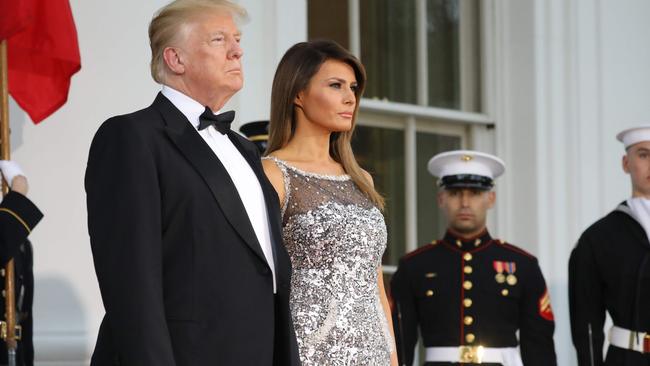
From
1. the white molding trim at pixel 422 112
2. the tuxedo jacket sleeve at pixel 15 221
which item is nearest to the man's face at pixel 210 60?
the tuxedo jacket sleeve at pixel 15 221

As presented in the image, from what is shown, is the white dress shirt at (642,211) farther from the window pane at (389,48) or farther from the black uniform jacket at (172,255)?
the black uniform jacket at (172,255)

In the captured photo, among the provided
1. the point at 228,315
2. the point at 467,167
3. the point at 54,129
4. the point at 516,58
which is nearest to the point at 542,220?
the point at 516,58

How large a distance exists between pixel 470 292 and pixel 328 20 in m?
1.81

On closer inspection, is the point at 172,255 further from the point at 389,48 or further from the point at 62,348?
the point at 389,48

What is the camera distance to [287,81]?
4.01m

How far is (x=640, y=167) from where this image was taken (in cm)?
557

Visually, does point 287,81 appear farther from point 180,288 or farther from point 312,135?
point 180,288

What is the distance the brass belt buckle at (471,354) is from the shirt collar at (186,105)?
2.87m

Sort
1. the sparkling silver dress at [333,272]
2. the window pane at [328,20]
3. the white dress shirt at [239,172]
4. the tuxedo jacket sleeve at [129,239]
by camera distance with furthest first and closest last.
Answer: the window pane at [328,20], the sparkling silver dress at [333,272], the white dress shirt at [239,172], the tuxedo jacket sleeve at [129,239]

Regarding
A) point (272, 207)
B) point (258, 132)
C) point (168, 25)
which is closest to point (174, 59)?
point (168, 25)

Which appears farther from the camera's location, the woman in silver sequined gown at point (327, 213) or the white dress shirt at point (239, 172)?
the woman in silver sequined gown at point (327, 213)

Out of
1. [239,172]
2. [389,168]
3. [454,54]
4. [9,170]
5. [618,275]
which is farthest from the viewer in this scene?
[454,54]

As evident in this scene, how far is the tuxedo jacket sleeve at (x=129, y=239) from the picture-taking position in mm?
2715

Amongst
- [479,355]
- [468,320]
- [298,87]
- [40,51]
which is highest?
[40,51]
